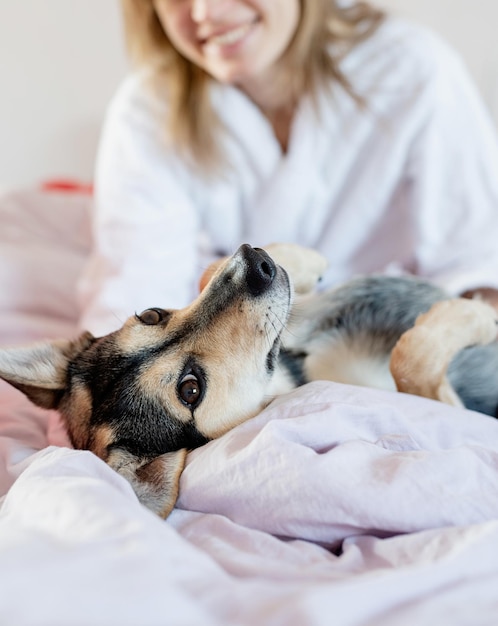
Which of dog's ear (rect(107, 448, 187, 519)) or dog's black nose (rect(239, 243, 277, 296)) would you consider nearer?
dog's ear (rect(107, 448, 187, 519))

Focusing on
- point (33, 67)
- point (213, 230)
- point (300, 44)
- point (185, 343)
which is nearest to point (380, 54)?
point (300, 44)

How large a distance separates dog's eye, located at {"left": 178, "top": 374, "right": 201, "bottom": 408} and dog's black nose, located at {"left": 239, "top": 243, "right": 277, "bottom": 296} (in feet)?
0.57

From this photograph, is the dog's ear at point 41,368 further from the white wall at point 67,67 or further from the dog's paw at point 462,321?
the white wall at point 67,67

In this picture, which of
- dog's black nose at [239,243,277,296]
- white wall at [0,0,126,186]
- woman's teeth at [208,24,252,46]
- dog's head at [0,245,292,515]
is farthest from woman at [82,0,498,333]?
white wall at [0,0,126,186]

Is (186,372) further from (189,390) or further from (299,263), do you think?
(299,263)

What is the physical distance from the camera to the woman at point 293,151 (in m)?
1.75

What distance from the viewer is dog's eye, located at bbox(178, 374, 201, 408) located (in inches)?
41.6

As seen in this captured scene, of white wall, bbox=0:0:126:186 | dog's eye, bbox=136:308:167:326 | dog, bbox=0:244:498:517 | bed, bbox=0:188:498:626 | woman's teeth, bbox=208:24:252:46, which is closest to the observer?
bed, bbox=0:188:498:626

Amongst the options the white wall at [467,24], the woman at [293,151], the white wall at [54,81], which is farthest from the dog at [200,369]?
the white wall at [54,81]

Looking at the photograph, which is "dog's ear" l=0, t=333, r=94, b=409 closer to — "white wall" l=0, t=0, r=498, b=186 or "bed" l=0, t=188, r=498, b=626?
"bed" l=0, t=188, r=498, b=626

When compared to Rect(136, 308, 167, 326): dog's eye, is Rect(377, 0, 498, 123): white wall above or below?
above

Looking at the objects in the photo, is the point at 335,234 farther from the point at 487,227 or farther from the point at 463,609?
the point at 463,609

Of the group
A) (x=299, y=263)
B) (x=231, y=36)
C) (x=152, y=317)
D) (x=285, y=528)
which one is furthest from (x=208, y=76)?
(x=285, y=528)

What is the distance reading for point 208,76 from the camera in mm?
1889
